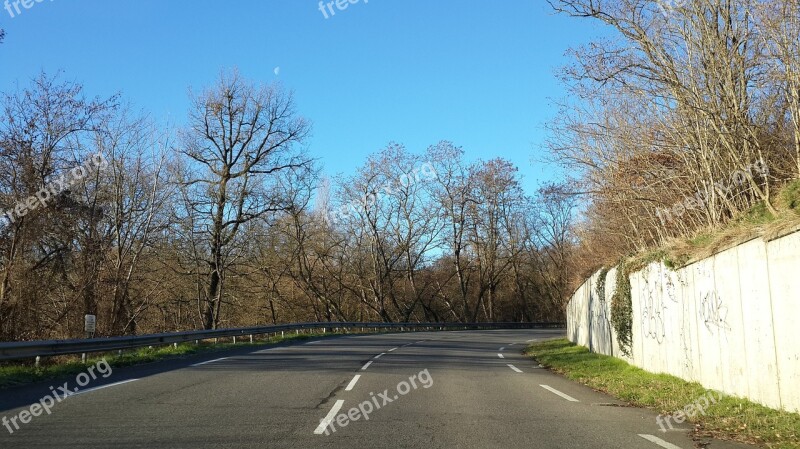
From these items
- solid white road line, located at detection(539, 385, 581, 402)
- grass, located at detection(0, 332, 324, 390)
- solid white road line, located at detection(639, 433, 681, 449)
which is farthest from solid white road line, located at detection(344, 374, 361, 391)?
grass, located at detection(0, 332, 324, 390)

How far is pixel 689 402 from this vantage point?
9.42 m

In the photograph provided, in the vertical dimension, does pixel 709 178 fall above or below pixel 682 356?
above

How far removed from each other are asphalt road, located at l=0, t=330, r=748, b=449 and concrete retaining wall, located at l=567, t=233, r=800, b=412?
1.43m

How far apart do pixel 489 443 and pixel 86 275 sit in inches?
860

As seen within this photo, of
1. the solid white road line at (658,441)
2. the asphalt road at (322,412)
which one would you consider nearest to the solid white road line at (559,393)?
the asphalt road at (322,412)

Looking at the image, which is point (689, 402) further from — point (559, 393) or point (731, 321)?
point (559, 393)

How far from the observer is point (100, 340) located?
602 inches

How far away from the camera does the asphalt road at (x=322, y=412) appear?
664cm

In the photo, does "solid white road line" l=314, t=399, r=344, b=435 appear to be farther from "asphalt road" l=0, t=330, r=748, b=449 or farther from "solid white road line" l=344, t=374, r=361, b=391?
"solid white road line" l=344, t=374, r=361, b=391

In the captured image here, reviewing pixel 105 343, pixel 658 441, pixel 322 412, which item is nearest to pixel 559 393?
pixel 658 441

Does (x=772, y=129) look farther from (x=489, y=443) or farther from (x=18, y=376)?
(x=18, y=376)

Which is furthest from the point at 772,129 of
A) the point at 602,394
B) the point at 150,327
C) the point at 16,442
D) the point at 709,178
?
the point at 150,327

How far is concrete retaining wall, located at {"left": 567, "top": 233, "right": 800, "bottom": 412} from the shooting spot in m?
7.49

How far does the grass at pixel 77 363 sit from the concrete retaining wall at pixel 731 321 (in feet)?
40.6
